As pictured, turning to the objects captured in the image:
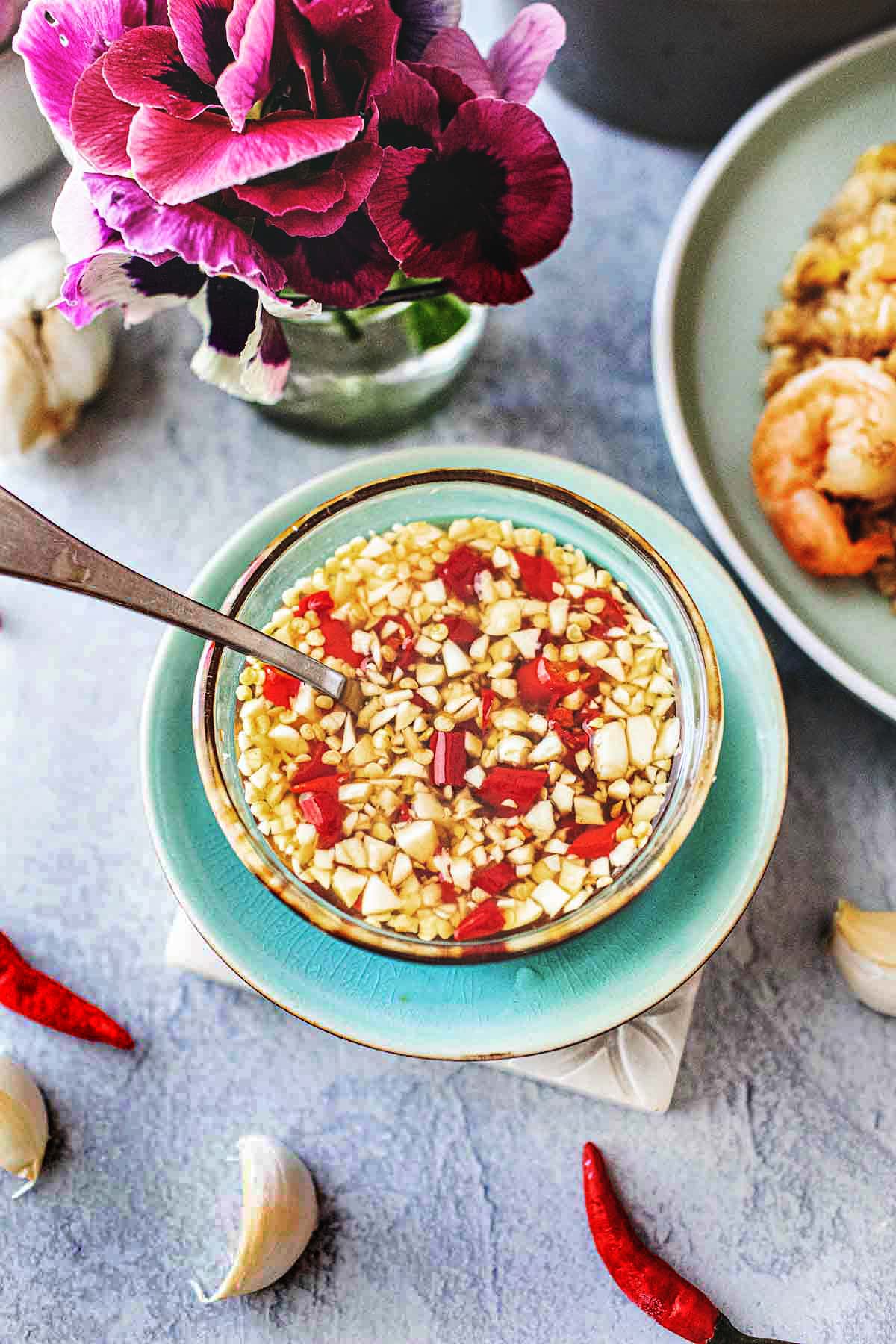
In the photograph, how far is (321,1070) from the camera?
100 cm

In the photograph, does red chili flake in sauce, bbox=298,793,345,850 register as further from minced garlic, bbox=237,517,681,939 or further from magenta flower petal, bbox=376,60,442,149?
magenta flower petal, bbox=376,60,442,149

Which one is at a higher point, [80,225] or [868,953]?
[80,225]

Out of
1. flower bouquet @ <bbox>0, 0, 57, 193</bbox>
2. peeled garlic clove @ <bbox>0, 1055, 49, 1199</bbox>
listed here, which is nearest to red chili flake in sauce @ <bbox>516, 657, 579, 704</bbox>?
peeled garlic clove @ <bbox>0, 1055, 49, 1199</bbox>

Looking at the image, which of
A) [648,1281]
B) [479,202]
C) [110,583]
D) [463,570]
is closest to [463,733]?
[463,570]

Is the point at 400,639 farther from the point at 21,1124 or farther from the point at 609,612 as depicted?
the point at 21,1124

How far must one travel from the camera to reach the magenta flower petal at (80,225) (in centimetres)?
74

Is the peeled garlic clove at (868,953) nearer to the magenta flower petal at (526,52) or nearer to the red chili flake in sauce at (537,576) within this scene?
the red chili flake in sauce at (537,576)

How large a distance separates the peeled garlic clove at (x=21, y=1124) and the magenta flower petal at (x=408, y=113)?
2.56 ft

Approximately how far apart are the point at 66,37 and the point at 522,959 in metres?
0.66

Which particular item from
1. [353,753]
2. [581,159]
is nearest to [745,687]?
[353,753]

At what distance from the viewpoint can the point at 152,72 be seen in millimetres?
691

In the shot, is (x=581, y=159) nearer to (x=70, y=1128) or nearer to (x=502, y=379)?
(x=502, y=379)

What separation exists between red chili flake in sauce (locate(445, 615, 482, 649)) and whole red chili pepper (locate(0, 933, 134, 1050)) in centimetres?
45

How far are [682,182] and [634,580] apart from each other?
23.3 inches
